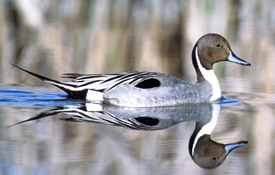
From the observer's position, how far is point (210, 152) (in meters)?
4.95

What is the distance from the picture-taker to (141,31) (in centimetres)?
1233

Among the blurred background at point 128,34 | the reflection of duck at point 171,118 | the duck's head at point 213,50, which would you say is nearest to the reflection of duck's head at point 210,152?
the reflection of duck at point 171,118

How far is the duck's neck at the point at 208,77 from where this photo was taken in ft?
24.2

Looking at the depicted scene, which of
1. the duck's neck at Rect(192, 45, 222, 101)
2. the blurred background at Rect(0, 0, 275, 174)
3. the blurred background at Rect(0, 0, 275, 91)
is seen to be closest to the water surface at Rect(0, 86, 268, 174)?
the blurred background at Rect(0, 0, 275, 174)

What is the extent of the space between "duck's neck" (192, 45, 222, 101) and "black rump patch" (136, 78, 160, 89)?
0.84 m

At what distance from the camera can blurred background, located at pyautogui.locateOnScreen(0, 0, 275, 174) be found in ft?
15.0

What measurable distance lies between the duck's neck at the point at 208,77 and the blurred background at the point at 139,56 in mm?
414

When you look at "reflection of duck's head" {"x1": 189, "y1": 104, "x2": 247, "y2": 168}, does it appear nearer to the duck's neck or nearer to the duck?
the duck

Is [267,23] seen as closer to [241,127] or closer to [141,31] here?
[141,31]

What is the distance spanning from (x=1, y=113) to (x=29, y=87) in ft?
4.99

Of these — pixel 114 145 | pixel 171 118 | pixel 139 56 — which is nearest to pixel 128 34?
pixel 139 56

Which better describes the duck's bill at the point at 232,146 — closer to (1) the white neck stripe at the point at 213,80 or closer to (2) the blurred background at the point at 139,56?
(2) the blurred background at the point at 139,56

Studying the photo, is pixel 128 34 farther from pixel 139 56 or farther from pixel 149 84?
pixel 149 84

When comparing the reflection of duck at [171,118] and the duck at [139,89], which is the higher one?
the duck at [139,89]
